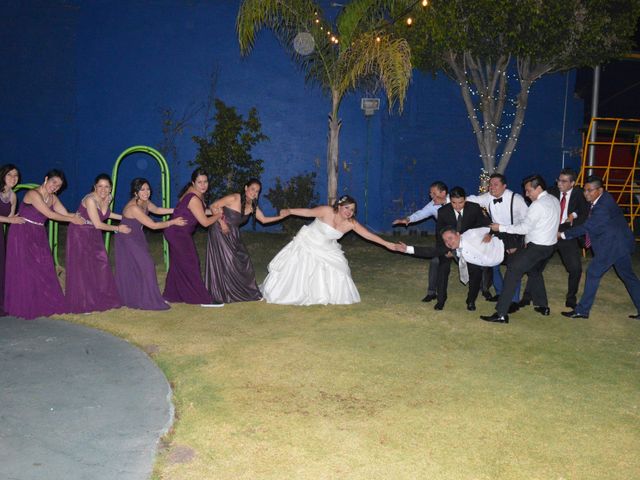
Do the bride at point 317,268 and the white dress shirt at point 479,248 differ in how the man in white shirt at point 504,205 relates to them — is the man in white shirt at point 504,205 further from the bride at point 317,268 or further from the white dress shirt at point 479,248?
the bride at point 317,268

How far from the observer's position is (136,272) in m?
8.25

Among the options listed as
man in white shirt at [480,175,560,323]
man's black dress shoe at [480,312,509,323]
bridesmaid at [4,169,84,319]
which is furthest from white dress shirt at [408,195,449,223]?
bridesmaid at [4,169,84,319]

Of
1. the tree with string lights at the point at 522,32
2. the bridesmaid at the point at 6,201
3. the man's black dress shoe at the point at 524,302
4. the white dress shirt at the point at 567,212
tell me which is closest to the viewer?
the bridesmaid at the point at 6,201

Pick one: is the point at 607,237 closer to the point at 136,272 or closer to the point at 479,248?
the point at 479,248

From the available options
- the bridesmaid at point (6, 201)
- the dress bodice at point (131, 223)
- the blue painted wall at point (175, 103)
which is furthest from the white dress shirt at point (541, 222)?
the blue painted wall at point (175, 103)

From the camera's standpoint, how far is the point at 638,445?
4.62 m

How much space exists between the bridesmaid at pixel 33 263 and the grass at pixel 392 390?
0.42 metres

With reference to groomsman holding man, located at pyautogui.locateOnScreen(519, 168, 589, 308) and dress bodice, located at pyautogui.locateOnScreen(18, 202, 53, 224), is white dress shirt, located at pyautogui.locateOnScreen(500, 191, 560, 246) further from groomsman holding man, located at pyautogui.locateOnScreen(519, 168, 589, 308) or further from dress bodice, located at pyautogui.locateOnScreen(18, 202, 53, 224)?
dress bodice, located at pyautogui.locateOnScreen(18, 202, 53, 224)

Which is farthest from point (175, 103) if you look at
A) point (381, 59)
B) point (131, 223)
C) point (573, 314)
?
point (573, 314)

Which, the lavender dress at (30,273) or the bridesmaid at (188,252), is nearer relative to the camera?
the lavender dress at (30,273)

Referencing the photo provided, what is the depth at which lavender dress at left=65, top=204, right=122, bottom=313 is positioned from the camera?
7.95 metres

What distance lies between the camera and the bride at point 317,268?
28.6 ft

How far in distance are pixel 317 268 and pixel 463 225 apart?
2026 mm

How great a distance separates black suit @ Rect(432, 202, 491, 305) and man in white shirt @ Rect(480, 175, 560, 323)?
1.36ft
